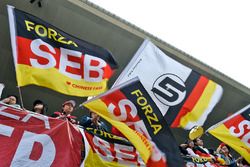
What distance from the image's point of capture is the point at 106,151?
6293 mm

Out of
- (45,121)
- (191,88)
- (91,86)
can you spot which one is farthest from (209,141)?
(45,121)

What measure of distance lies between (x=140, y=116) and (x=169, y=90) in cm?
354

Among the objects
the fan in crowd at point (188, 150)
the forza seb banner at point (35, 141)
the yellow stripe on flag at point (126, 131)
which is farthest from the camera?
the fan in crowd at point (188, 150)

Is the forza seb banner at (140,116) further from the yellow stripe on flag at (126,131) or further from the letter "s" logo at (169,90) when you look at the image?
the letter "s" logo at (169,90)

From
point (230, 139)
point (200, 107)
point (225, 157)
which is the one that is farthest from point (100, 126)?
point (200, 107)

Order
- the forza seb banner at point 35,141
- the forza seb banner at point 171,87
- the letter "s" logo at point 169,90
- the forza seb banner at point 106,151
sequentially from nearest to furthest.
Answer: the forza seb banner at point 35,141 → the forza seb banner at point 106,151 → the forza seb banner at point 171,87 → the letter "s" logo at point 169,90

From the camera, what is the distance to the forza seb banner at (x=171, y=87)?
30.9 ft

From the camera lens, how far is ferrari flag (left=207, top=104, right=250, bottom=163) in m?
8.86

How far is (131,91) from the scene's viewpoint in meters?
6.43

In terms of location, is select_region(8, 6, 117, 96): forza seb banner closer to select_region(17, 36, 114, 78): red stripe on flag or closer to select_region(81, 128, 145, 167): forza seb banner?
select_region(17, 36, 114, 78): red stripe on flag

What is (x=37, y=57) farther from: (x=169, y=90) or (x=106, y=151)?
(x=169, y=90)

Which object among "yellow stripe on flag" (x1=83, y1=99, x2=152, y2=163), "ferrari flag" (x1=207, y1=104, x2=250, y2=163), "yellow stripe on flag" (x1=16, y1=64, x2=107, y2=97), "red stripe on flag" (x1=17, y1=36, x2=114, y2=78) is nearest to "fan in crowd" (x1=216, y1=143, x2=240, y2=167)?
"ferrari flag" (x1=207, y1=104, x2=250, y2=163)

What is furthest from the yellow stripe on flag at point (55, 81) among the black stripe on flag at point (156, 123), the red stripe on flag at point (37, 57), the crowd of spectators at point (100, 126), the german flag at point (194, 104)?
the german flag at point (194, 104)

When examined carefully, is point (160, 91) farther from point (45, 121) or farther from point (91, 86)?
point (45, 121)
